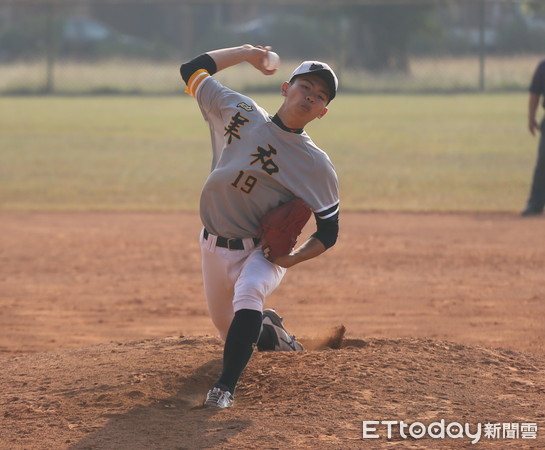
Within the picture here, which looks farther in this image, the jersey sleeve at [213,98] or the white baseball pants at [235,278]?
the jersey sleeve at [213,98]

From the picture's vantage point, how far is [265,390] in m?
4.36

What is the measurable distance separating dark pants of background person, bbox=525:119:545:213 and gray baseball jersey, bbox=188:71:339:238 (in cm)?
666

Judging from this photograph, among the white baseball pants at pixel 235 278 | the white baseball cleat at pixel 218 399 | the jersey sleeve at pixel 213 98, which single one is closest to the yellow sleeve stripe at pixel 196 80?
the jersey sleeve at pixel 213 98

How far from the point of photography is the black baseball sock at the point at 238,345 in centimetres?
414

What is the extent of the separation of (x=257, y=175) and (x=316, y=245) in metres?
0.43

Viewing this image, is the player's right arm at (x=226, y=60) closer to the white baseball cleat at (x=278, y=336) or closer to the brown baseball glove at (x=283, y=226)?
the brown baseball glove at (x=283, y=226)

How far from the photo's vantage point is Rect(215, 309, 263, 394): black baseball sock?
4141 millimetres

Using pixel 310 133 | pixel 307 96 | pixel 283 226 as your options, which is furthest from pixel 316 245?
pixel 310 133

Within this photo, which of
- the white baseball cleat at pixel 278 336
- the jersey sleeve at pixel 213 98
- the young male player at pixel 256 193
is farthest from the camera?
the white baseball cleat at pixel 278 336

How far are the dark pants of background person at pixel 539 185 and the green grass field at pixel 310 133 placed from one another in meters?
0.55

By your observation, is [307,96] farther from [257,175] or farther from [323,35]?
[323,35]

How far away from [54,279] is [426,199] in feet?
18.4

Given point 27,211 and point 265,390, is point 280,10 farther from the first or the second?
point 265,390

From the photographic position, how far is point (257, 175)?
4352mm
